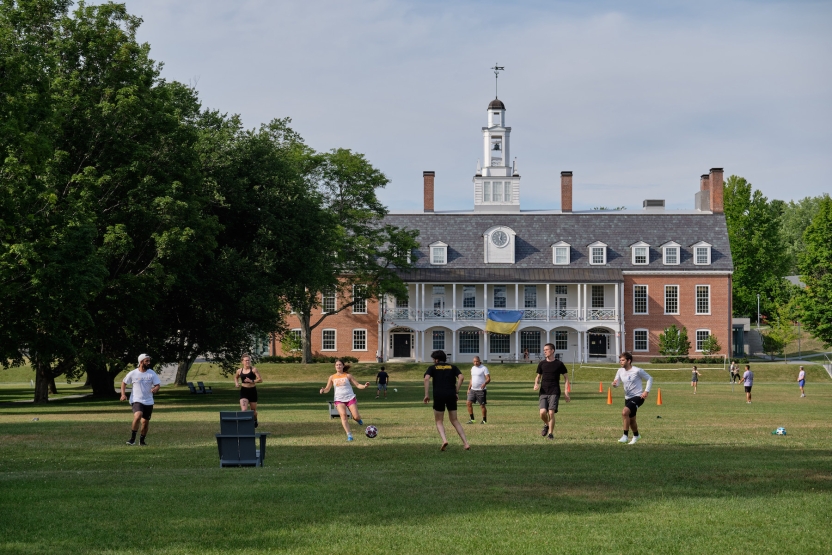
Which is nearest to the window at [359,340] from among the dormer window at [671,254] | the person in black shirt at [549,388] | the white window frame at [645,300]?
the white window frame at [645,300]

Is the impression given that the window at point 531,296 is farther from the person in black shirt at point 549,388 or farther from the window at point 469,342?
the person in black shirt at point 549,388

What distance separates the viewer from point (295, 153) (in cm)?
6419

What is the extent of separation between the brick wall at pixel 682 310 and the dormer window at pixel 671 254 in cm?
112

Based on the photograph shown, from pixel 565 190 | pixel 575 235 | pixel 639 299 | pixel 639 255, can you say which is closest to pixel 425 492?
pixel 639 299

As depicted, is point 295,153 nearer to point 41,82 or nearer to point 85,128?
point 85,128

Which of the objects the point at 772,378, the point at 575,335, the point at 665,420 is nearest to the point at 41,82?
the point at 665,420

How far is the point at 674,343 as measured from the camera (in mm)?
75875

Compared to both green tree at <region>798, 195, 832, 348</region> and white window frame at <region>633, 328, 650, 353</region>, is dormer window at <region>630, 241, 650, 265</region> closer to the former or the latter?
white window frame at <region>633, 328, 650, 353</region>

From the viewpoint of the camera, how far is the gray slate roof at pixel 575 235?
79.4 metres

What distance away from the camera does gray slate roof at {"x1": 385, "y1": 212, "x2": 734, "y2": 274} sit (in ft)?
260

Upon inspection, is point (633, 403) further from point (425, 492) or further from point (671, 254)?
point (671, 254)

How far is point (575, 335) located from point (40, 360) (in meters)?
50.7

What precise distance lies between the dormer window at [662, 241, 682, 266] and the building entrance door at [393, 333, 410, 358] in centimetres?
2071

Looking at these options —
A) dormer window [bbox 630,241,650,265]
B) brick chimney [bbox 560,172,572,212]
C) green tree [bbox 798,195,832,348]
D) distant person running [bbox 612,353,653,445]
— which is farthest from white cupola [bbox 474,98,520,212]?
distant person running [bbox 612,353,653,445]
